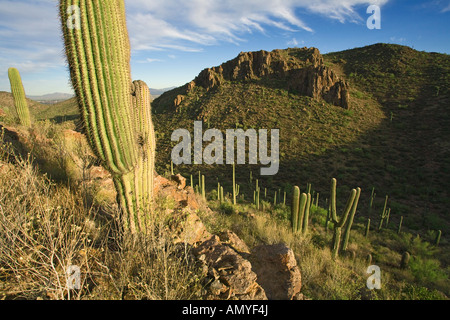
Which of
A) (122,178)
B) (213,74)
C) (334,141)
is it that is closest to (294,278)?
(122,178)

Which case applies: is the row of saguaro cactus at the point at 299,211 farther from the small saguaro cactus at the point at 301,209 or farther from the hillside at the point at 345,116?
the hillside at the point at 345,116

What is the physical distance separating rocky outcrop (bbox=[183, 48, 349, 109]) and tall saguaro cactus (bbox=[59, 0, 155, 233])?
89.2 feet

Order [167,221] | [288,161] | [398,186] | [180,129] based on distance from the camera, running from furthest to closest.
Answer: [180,129], [288,161], [398,186], [167,221]

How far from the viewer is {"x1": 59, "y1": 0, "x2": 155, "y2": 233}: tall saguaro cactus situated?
8.49ft

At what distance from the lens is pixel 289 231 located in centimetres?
740

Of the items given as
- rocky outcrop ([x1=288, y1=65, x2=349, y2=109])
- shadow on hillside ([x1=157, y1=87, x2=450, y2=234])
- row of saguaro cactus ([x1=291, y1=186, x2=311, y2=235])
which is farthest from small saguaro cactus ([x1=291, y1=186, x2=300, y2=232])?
rocky outcrop ([x1=288, y1=65, x2=349, y2=109])

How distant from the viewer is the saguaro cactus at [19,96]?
8.69m

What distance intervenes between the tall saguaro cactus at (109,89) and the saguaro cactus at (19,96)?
8417mm

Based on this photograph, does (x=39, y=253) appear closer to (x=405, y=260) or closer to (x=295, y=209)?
(x=295, y=209)

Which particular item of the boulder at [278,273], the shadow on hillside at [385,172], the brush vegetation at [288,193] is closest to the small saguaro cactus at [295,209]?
the brush vegetation at [288,193]

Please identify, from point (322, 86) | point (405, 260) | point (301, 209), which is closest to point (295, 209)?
point (301, 209)

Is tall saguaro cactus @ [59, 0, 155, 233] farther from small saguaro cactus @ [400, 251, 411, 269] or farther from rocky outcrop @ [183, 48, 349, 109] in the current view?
rocky outcrop @ [183, 48, 349, 109]
